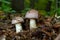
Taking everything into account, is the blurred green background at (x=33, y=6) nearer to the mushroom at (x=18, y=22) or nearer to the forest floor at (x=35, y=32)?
the forest floor at (x=35, y=32)

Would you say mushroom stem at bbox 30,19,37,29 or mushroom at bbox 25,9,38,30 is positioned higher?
mushroom at bbox 25,9,38,30

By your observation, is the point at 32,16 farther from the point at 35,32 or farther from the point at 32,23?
the point at 35,32

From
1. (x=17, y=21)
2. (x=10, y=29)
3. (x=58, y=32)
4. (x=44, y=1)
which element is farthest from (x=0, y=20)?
(x=44, y=1)

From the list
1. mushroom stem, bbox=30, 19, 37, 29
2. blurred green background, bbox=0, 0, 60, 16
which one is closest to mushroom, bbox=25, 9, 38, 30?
mushroom stem, bbox=30, 19, 37, 29

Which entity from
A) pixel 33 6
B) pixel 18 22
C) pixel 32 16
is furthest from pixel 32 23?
pixel 33 6

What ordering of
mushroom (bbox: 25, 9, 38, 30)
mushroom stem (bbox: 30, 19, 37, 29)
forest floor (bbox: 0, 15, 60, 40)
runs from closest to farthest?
forest floor (bbox: 0, 15, 60, 40) → mushroom (bbox: 25, 9, 38, 30) → mushroom stem (bbox: 30, 19, 37, 29)

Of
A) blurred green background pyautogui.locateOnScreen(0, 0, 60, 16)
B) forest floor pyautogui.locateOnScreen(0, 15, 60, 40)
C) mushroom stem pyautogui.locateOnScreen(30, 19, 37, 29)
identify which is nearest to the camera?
forest floor pyautogui.locateOnScreen(0, 15, 60, 40)

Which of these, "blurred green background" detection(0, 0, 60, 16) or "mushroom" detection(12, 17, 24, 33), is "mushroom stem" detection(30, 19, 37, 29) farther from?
"blurred green background" detection(0, 0, 60, 16)

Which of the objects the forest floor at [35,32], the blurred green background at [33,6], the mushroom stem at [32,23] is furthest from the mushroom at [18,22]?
the blurred green background at [33,6]

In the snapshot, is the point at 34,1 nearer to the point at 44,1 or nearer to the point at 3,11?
the point at 44,1

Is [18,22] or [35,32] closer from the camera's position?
[35,32]

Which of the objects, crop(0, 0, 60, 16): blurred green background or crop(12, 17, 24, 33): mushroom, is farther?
crop(0, 0, 60, 16): blurred green background
